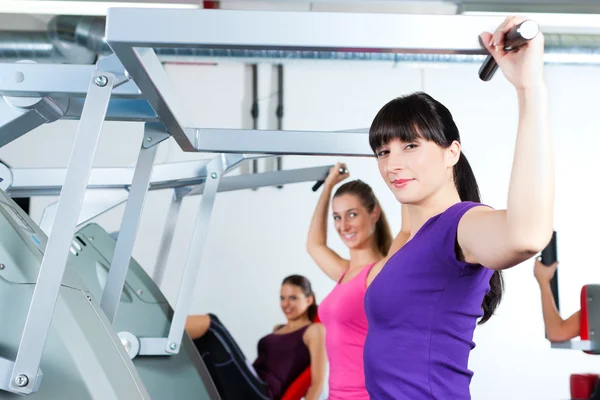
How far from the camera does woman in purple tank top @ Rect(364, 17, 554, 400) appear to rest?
1.17 meters

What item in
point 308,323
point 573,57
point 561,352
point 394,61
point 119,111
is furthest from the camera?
point 561,352

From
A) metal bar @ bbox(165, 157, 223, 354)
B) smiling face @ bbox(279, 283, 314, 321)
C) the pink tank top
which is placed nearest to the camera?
the pink tank top

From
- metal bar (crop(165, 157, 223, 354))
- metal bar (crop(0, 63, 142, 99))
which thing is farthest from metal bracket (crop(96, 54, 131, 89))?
metal bar (crop(165, 157, 223, 354))

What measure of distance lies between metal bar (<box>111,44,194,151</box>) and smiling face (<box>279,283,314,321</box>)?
2.33 m

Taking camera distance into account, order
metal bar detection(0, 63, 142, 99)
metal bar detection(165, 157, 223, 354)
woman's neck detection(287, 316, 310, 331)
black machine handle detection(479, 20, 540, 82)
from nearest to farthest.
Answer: black machine handle detection(479, 20, 540, 82) < metal bar detection(0, 63, 142, 99) < metal bar detection(165, 157, 223, 354) < woman's neck detection(287, 316, 310, 331)

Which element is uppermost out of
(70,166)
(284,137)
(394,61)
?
(394,61)

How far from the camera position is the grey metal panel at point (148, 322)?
96.0 inches

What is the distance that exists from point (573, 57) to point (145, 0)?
9.23ft

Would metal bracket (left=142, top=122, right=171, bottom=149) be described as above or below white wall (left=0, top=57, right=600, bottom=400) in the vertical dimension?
below

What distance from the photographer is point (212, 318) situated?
3.25m

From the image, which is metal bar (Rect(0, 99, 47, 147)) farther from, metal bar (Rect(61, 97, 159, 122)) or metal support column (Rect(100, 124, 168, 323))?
metal support column (Rect(100, 124, 168, 323))

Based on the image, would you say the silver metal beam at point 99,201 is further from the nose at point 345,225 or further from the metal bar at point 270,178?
the nose at point 345,225

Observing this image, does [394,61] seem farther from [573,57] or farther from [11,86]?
[11,86]

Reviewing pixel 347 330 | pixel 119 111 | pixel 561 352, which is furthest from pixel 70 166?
pixel 561 352
